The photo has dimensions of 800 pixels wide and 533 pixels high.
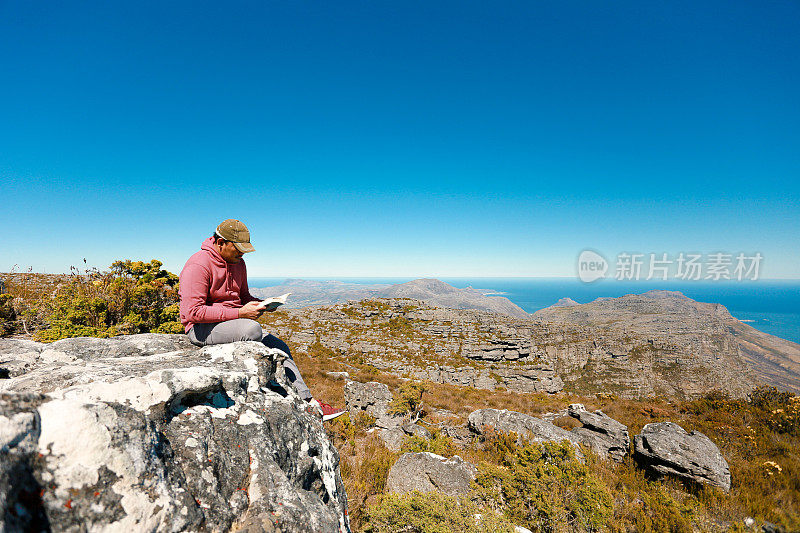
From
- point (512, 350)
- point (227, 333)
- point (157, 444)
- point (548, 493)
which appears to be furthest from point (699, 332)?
point (157, 444)

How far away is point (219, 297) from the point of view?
15.9 ft

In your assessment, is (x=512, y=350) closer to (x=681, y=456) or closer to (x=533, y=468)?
(x=681, y=456)

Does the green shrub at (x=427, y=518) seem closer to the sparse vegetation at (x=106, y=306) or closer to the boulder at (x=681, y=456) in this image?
the boulder at (x=681, y=456)

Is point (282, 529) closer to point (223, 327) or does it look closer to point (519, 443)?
point (223, 327)

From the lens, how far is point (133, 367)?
142 inches

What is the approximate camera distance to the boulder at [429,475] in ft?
20.5

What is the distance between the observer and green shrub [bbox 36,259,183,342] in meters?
8.25

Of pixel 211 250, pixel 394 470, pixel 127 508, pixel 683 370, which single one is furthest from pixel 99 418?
pixel 683 370

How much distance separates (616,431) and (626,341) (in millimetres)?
64361

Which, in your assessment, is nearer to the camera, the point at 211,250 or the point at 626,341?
the point at 211,250

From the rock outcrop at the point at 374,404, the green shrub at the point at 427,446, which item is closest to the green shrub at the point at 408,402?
the rock outcrop at the point at 374,404

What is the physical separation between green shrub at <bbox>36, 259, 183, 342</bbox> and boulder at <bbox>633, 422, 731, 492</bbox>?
14751 mm

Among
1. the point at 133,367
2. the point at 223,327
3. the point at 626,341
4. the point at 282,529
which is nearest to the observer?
the point at 282,529

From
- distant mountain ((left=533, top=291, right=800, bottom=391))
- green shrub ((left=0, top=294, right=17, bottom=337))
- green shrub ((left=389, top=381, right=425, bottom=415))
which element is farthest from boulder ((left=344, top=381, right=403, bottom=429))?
distant mountain ((left=533, top=291, right=800, bottom=391))
